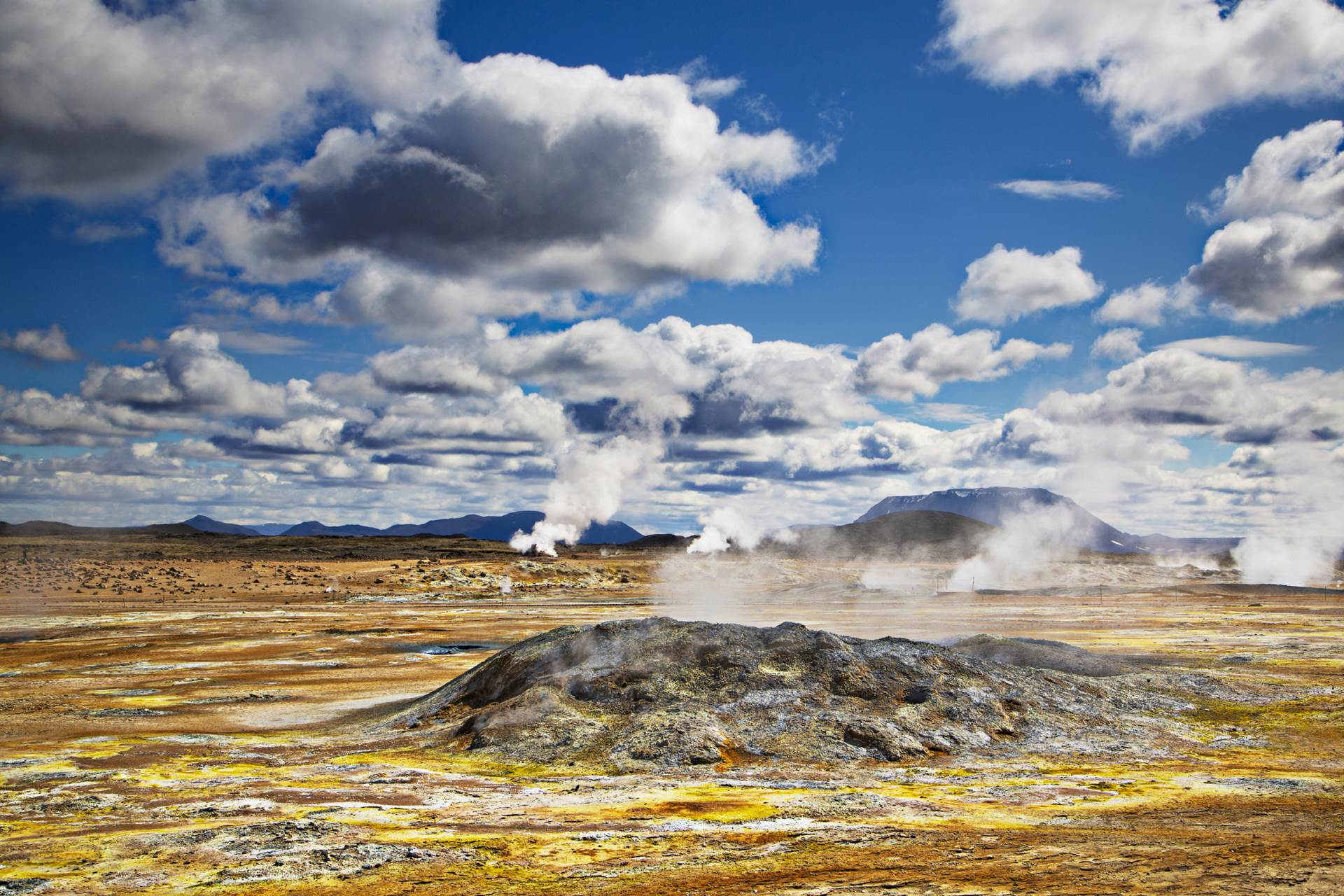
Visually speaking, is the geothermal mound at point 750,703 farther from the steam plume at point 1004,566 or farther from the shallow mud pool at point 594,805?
the steam plume at point 1004,566

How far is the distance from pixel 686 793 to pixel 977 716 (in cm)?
998

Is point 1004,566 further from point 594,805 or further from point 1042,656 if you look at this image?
point 594,805

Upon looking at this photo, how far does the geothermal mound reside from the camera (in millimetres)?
21344

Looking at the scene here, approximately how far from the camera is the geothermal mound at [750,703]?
2134 cm

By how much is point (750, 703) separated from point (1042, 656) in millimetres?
16550

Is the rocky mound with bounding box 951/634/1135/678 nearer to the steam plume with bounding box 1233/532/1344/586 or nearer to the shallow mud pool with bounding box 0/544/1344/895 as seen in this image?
the shallow mud pool with bounding box 0/544/1344/895

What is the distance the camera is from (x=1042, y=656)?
3397cm

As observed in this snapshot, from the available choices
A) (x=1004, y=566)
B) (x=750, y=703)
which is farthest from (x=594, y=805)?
(x=1004, y=566)

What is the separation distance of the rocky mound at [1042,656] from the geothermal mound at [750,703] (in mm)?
4858

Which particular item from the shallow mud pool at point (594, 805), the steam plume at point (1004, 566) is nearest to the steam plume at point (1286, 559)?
the steam plume at point (1004, 566)

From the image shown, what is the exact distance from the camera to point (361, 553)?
15862 centimetres

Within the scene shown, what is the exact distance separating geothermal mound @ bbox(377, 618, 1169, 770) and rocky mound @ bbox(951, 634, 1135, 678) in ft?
15.9

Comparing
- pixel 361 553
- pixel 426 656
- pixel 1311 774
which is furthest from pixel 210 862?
pixel 361 553

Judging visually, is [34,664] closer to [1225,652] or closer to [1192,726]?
[1192,726]
